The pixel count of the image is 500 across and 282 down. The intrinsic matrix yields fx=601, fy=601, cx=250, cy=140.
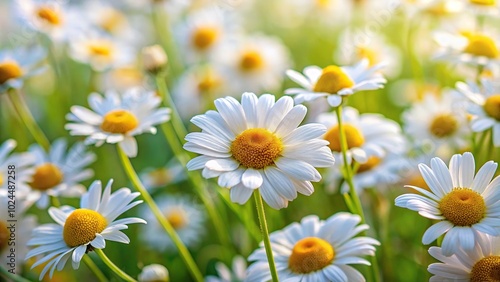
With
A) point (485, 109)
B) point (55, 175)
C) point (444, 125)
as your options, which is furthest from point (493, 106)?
point (55, 175)

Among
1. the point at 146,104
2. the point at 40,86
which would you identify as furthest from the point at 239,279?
the point at 40,86

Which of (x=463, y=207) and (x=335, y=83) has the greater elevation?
(x=335, y=83)

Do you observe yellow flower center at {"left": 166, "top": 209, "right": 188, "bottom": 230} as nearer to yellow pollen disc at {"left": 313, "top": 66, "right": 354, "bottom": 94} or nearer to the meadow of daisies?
the meadow of daisies

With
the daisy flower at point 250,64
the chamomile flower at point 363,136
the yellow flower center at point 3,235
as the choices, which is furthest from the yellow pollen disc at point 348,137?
the daisy flower at point 250,64

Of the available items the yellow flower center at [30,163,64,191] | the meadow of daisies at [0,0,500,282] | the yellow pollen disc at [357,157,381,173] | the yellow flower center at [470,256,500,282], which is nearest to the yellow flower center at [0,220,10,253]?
the meadow of daisies at [0,0,500,282]

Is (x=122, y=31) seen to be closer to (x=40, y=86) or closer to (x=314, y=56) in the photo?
(x=40, y=86)

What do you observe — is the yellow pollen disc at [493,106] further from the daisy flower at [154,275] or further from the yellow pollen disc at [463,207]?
the daisy flower at [154,275]

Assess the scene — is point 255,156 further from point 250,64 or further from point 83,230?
point 250,64
